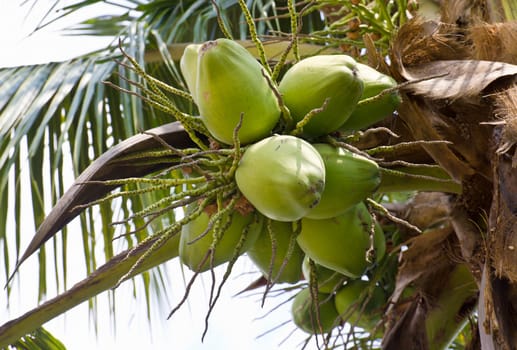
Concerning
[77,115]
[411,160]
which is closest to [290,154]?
[411,160]

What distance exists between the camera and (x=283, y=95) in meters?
1.34

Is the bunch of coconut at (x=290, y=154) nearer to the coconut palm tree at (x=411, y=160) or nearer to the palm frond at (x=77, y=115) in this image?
the coconut palm tree at (x=411, y=160)

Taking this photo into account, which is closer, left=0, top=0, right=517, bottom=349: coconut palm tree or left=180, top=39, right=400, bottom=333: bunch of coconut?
left=180, top=39, right=400, bottom=333: bunch of coconut

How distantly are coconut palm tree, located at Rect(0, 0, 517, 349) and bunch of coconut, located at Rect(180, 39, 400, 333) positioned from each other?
6cm

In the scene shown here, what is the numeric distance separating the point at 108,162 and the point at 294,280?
1.53ft

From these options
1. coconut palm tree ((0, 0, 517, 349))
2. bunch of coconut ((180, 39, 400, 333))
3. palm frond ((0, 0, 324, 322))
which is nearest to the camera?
bunch of coconut ((180, 39, 400, 333))

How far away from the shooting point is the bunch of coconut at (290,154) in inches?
46.5

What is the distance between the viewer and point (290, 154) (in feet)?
3.86

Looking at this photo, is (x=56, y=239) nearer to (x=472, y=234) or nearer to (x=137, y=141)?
(x=137, y=141)

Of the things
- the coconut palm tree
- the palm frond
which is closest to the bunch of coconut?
the coconut palm tree

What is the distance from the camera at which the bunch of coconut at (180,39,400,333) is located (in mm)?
1181

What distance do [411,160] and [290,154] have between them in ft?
2.01

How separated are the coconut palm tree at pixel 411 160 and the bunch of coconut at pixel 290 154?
63 mm

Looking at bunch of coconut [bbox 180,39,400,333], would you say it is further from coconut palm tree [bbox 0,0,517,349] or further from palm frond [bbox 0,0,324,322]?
palm frond [bbox 0,0,324,322]
